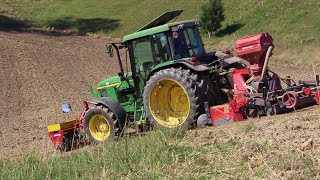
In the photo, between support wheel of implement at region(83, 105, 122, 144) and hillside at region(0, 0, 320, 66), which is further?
hillside at region(0, 0, 320, 66)

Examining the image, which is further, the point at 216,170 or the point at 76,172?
the point at 76,172

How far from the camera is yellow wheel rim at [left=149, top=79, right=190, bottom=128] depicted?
9312 mm

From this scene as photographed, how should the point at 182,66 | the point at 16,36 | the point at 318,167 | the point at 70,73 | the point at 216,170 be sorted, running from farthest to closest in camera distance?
the point at 16,36, the point at 70,73, the point at 182,66, the point at 216,170, the point at 318,167

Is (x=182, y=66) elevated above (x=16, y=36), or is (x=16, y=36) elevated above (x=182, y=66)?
(x=16, y=36)

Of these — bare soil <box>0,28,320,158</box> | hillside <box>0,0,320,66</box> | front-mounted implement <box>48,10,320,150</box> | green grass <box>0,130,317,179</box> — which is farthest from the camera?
hillside <box>0,0,320,66</box>

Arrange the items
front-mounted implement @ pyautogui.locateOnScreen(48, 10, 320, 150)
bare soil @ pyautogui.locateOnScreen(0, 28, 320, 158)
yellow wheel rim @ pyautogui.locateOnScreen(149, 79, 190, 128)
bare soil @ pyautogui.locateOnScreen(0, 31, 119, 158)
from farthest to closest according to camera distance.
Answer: bare soil @ pyautogui.locateOnScreen(0, 31, 119, 158), yellow wheel rim @ pyautogui.locateOnScreen(149, 79, 190, 128), front-mounted implement @ pyautogui.locateOnScreen(48, 10, 320, 150), bare soil @ pyautogui.locateOnScreen(0, 28, 320, 158)

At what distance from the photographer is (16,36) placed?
31.6 metres

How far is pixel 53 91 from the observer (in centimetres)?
2059

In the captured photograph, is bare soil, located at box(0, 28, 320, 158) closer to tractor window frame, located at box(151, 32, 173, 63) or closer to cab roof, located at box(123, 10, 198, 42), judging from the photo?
tractor window frame, located at box(151, 32, 173, 63)

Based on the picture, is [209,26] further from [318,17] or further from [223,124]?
[223,124]

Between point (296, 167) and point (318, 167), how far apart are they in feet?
0.78

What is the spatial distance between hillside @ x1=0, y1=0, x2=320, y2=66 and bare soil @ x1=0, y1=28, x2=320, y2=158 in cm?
318

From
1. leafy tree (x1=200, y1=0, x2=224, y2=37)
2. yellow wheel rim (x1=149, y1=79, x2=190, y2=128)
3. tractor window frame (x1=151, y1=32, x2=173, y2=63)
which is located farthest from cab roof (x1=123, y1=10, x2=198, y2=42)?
leafy tree (x1=200, y1=0, x2=224, y2=37)

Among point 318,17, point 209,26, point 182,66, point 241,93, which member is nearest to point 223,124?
point 241,93
